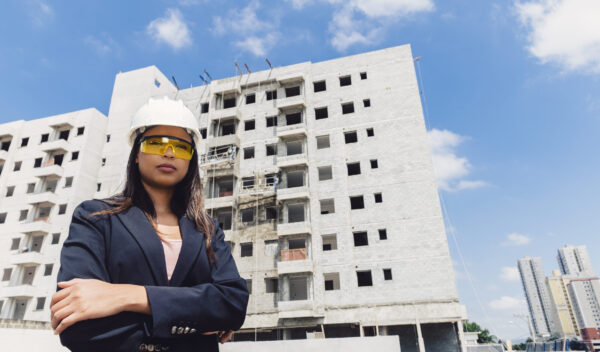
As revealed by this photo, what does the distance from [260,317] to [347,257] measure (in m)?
7.25

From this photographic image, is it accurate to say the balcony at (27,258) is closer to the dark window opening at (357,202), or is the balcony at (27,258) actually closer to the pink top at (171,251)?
the dark window opening at (357,202)

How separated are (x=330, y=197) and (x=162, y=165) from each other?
2474 cm

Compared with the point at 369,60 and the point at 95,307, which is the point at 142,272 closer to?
the point at 95,307

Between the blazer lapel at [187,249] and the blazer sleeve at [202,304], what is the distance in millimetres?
135

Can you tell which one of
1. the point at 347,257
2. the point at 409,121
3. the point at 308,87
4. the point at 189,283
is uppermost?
the point at 308,87

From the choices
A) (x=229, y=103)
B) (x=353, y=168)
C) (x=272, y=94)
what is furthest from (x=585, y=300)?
(x=229, y=103)

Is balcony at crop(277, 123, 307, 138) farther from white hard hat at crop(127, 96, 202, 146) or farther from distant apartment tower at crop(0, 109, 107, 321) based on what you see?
white hard hat at crop(127, 96, 202, 146)

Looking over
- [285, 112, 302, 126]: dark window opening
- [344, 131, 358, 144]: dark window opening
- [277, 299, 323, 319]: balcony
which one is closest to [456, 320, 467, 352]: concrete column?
[277, 299, 323, 319]: balcony

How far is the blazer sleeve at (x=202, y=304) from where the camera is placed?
1554 millimetres

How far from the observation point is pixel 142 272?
5.72 ft

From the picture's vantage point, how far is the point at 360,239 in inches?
1000

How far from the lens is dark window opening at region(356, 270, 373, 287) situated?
24.2 meters

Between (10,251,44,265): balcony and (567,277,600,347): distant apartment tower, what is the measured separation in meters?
116

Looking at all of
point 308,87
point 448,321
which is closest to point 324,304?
point 448,321
